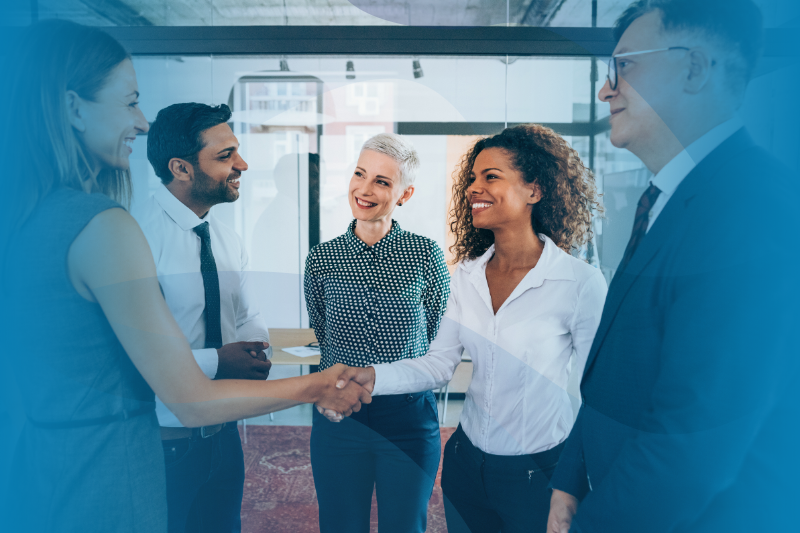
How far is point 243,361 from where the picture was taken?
1.01m

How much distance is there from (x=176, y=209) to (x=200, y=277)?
16 cm

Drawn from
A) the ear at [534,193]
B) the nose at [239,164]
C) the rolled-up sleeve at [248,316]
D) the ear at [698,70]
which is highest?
the ear at [698,70]

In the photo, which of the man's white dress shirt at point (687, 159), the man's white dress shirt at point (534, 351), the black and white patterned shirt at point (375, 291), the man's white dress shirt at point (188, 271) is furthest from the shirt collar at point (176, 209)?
the man's white dress shirt at point (687, 159)

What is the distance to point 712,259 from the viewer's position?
567 millimetres

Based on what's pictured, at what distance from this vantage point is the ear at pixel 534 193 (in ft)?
3.25

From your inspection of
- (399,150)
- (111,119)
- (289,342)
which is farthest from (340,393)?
(111,119)

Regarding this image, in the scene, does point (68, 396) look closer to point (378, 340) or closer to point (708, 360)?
point (378, 340)

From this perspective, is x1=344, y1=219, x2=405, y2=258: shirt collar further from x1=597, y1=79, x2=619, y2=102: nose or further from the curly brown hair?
x1=597, y1=79, x2=619, y2=102: nose

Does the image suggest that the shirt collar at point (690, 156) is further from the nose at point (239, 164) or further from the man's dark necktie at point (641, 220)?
the nose at point (239, 164)

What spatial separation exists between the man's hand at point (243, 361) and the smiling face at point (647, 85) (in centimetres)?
91

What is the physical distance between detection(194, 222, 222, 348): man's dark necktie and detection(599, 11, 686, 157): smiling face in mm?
883

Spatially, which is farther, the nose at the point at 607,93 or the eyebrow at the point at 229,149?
the eyebrow at the point at 229,149

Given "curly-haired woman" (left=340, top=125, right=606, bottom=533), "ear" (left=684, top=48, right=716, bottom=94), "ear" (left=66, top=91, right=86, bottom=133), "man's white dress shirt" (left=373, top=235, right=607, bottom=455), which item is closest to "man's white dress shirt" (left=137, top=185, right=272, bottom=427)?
"ear" (left=66, top=91, right=86, bottom=133)

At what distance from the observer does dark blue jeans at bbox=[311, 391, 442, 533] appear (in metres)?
1.17
